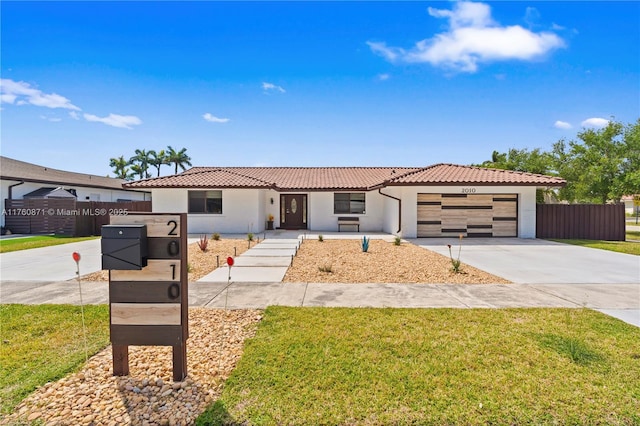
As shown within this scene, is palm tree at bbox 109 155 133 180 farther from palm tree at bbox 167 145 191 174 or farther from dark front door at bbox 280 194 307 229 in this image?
dark front door at bbox 280 194 307 229

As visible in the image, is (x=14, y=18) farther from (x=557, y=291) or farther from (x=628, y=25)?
(x=628, y=25)

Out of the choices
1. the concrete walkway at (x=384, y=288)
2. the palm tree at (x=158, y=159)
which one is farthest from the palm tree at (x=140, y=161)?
the concrete walkway at (x=384, y=288)

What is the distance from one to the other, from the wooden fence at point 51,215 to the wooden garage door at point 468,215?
16593mm

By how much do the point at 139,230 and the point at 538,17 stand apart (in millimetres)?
12334

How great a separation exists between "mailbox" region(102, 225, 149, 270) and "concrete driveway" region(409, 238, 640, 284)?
7293 mm

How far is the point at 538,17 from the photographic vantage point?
9359 mm

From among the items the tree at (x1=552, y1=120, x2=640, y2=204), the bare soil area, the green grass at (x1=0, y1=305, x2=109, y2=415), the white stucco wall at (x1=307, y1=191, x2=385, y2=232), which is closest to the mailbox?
the green grass at (x1=0, y1=305, x2=109, y2=415)

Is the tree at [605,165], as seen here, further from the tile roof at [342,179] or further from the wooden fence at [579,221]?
the tile roof at [342,179]

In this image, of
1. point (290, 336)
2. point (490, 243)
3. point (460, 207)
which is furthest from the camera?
point (460, 207)

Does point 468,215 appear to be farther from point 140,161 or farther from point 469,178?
point 140,161

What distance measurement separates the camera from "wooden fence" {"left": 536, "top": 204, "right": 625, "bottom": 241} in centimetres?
1491

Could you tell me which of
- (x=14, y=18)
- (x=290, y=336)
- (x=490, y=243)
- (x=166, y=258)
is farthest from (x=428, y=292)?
(x=14, y=18)

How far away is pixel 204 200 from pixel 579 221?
1917cm

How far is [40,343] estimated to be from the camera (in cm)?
372
